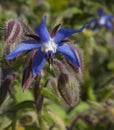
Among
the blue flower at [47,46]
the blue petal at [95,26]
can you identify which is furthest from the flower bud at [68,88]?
the blue petal at [95,26]

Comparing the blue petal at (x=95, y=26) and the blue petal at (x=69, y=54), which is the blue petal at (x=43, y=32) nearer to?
the blue petal at (x=69, y=54)

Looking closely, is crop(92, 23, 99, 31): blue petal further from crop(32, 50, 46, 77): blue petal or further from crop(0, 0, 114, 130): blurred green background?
crop(32, 50, 46, 77): blue petal

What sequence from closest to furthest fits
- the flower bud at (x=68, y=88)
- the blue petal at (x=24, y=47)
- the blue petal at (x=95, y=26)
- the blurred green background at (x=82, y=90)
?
the blue petal at (x=24, y=47)
the flower bud at (x=68, y=88)
the blurred green background at (x=82, y=90)
the blue petal at (x=95, y=26)

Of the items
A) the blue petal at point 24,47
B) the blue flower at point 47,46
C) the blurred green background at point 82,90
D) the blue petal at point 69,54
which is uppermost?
the blue petal at point 24,47

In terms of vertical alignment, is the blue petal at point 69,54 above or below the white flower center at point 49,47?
below

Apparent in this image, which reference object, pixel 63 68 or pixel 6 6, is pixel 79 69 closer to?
pixel 63 68

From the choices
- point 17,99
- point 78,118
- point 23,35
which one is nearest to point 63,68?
point 23,35

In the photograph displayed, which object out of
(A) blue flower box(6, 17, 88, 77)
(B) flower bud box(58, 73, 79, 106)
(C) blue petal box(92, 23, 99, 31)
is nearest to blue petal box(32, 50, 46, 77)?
(A) blue flower box(6, 17, 88, 77)

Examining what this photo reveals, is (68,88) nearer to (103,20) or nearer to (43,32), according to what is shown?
(43,32)
